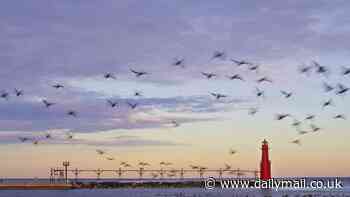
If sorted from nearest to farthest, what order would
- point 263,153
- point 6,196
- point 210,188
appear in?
point 263,153 → point 6,196 → point 210,188

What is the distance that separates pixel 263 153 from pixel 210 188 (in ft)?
184

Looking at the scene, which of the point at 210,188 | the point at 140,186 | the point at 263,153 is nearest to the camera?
the point at 263,153

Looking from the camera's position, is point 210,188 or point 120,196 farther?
point 210,188

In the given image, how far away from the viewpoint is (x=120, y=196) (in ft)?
444

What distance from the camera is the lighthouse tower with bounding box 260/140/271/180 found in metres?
131

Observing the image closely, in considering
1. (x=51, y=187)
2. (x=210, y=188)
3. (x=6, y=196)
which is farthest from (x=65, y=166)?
(x=6, y=196)

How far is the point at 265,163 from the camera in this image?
13088 centimetres

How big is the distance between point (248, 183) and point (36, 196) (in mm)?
64290

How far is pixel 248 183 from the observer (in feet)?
612

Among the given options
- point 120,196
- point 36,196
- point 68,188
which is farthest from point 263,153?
point 68,188

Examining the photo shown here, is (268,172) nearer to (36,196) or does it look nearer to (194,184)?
(36,196)

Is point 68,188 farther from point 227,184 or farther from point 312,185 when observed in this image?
point 312,185

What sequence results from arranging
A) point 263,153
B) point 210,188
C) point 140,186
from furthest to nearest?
1. point 140,186
2. point 210,188
3. point 263,153

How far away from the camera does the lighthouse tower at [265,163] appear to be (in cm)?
13062
